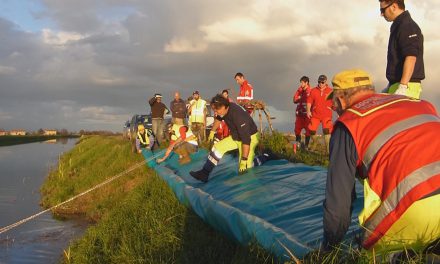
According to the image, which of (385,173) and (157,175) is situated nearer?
(385,173)

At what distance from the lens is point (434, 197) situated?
2619 mm

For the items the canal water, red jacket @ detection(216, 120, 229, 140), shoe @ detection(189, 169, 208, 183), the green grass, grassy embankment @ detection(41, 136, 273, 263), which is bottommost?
the canal water

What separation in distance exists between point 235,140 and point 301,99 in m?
4.28

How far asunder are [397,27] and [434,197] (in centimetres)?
238

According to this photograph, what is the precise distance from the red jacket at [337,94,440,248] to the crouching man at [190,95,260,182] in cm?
478

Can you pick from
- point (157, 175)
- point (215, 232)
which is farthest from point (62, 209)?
point (215, 232)

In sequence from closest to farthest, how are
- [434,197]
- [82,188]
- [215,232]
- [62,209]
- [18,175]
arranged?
[434,197], [215,232], [62,209], [82,188], [18,175]

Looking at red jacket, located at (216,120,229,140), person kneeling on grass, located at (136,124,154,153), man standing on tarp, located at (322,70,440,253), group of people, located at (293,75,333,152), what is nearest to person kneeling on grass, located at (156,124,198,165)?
red jacket, located at (216,120,229,140)

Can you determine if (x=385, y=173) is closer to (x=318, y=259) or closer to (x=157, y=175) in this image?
(x=318, y=259)

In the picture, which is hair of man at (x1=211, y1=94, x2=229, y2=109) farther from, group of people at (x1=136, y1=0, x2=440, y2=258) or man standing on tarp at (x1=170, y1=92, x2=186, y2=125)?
man standing on tarp at (x1=170, y1=92, x2=186, y2=125)

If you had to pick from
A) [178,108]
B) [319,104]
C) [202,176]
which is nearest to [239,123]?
[202,176]

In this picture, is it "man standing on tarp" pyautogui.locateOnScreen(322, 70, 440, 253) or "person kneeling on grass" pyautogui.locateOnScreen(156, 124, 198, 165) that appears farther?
"person kneeling on grass" pyautogui.locateOnScreen(156, 124, 198, 165)

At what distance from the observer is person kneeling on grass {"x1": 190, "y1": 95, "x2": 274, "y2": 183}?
7.73 meters

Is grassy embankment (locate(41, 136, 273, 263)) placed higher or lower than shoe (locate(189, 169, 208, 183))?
lower
